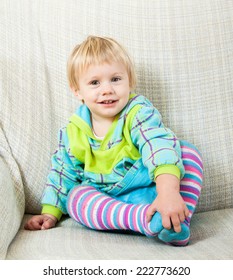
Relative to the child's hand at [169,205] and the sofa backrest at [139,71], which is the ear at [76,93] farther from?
the child's hand at [169,205]

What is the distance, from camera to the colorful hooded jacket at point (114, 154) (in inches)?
53.4

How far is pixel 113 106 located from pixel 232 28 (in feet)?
1.55

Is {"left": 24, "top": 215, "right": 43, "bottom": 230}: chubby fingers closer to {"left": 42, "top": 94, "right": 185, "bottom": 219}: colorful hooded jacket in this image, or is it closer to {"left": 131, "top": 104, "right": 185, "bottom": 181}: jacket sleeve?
{"left": 42, "top": 94, "right": 185, "bottom": 219}: colorful hooded jacket

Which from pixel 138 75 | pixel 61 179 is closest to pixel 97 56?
pixel 138 75

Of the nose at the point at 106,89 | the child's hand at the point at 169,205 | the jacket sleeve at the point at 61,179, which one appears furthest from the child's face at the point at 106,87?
the child's hand at the point at 169,205

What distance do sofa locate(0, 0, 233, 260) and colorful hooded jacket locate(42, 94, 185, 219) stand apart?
0.22 ft

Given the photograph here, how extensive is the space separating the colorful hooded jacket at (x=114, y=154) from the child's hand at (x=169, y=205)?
0.15 ft

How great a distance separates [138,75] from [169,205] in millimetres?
507

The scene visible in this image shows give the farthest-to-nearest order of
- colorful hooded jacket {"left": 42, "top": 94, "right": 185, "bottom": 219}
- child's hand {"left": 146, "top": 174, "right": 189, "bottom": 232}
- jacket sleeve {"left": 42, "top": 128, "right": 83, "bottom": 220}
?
1. jacket sleeve {"left": 42, "top": 128, "right": 83, "bottom": 220}
2. colorful hooded jacket {"left": 42, "top": 94, "right": 185, "bottom": 219}
3. child's hand {"left": 146, "top": 174, "right": 189, "bottom": 232}

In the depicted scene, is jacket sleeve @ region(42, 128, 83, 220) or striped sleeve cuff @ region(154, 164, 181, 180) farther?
jacket sleeve @ region(42, 128, 83, 220)

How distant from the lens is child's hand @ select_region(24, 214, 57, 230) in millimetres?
1432

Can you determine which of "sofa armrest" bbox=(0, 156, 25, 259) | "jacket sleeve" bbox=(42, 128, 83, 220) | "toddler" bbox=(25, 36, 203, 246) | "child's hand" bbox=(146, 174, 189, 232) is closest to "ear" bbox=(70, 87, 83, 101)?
"toddler" bbox=(25, 36, 203, 246)

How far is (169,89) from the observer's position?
1.60 m
